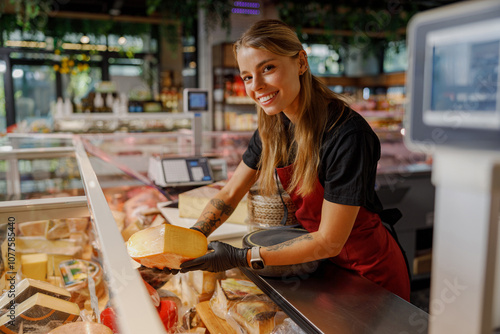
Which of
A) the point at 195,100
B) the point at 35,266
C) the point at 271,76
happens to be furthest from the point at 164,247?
the point at 195,100

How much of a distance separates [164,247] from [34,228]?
916 millimetres

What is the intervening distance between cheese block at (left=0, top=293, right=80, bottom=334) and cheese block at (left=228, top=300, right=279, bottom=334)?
495 mm

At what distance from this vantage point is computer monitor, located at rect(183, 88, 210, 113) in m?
3.18

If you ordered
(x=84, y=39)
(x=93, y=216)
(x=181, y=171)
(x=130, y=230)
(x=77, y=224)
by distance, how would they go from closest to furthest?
(x=93, y=216), (x=77, y=224), (x=130, y=230), (x=181, y=171), (x=84, y=39)

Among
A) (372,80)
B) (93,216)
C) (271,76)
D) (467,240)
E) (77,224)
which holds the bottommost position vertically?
(77,224)

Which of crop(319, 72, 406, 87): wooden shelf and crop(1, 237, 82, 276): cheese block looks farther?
crop(319, 72, 406, 87): wooden shelf

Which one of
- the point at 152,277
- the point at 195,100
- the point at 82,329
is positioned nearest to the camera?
the point at 82,329

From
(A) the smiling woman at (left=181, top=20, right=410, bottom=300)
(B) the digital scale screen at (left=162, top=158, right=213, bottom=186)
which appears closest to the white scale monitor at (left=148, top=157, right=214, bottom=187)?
(B) the digital scale screen at (left=162, top=158, right=213, bottom=186)

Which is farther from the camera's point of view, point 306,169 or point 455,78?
point 306,169

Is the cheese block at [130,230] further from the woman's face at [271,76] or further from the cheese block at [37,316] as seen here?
the woman's face at [271,76]

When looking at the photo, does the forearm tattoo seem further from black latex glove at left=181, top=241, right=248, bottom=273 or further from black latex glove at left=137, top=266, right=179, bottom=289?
black latex glove at left=181, top=241, right=248, bottom=273

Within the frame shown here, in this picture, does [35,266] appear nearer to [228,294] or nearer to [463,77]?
[228,294]

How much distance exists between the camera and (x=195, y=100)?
3203 mm

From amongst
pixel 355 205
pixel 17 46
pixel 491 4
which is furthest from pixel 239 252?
pixel 17 46
